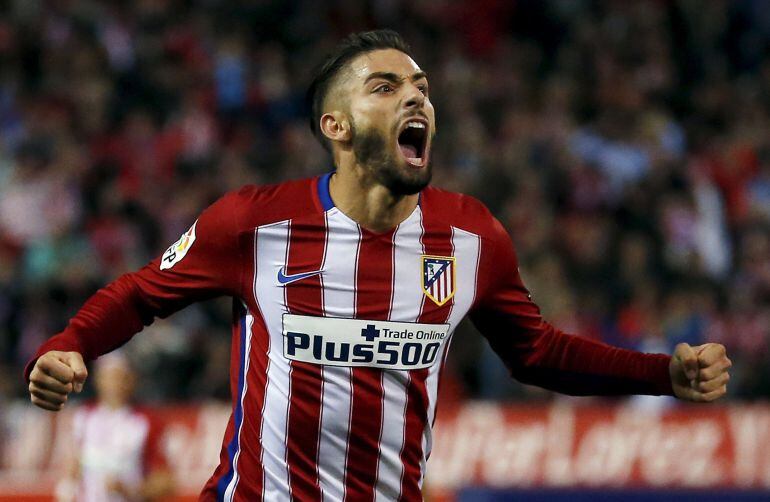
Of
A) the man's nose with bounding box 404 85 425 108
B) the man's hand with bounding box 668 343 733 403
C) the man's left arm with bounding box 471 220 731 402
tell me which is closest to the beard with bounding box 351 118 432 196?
the man's nose with bounding box 404 85 425 108

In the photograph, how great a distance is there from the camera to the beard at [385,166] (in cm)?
370

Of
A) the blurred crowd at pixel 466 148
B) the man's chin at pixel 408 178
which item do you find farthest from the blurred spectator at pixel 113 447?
the man's chin at pixel 408 178

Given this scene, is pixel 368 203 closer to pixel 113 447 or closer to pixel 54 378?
pixel 54 378

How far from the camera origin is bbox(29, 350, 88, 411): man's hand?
330 centimetres

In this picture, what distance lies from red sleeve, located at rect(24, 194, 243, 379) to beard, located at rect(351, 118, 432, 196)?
1.26ft

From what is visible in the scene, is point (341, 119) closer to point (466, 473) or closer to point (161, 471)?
point (161, 471)

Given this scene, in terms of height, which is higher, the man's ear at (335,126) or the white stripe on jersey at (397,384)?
the man's ear at (335,126)

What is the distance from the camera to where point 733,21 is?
45.1ft

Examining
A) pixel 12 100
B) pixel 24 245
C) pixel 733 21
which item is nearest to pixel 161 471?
pixel 24 245

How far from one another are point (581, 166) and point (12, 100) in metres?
4.77

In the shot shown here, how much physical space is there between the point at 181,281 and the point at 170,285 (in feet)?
0.11

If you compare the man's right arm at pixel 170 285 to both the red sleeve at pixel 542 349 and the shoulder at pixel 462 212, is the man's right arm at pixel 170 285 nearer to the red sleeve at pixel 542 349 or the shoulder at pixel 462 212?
the shoulder at pixel 462 212

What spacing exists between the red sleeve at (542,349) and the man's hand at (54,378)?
1.18m

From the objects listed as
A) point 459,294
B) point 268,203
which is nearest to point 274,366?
point 268,203
